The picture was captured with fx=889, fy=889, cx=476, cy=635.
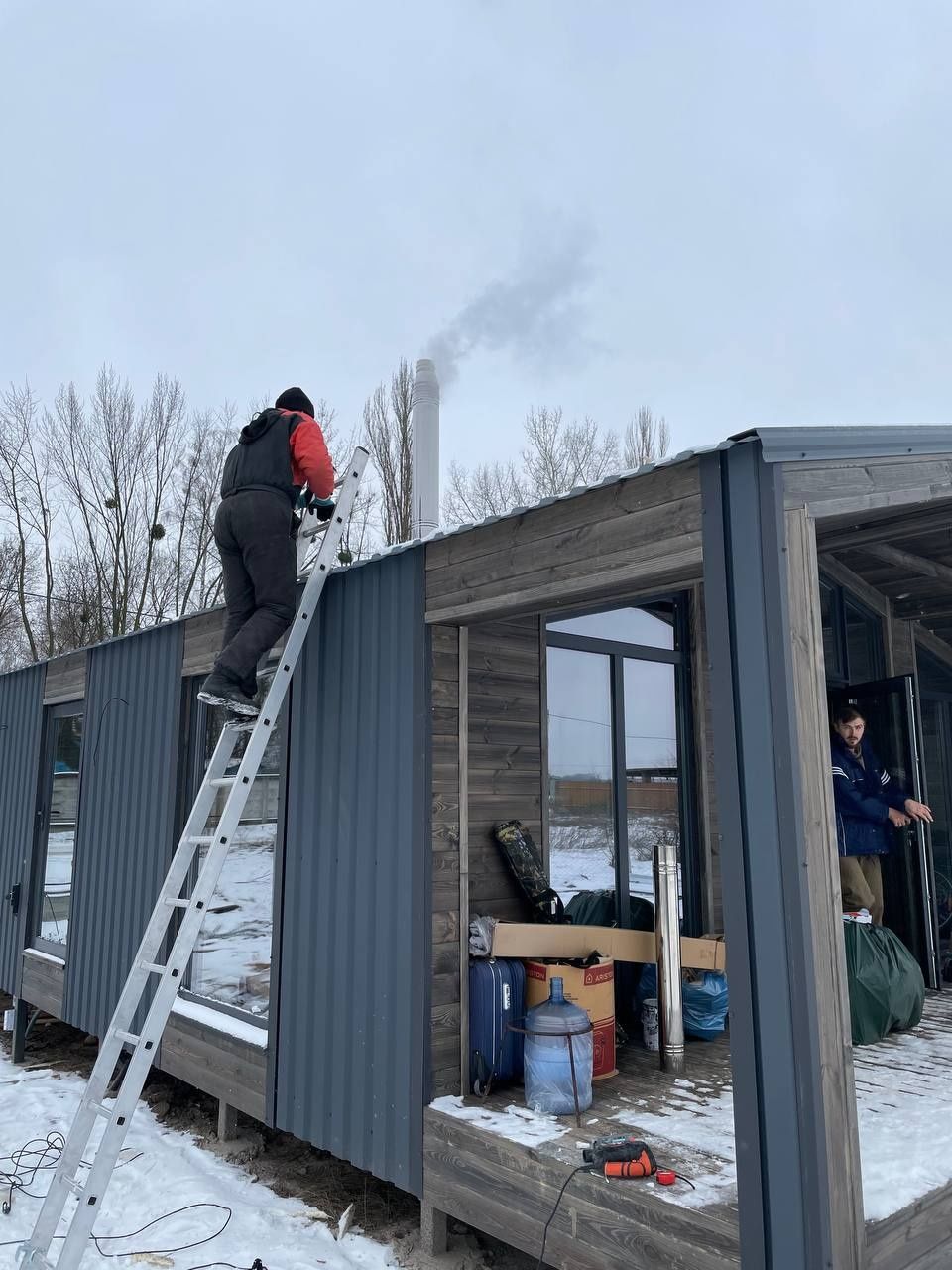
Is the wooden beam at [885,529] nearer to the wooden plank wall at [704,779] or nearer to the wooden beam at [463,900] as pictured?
the wooden plank wall at [704,779]

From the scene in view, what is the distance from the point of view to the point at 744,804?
2416 mm

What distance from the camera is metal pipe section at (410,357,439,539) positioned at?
4845 millimetres

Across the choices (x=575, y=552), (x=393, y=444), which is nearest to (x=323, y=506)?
(x=575, y=552)

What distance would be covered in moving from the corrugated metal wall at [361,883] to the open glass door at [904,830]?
10.3 ft

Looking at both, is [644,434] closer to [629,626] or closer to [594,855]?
[629,626]

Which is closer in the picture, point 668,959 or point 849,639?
point 668,959

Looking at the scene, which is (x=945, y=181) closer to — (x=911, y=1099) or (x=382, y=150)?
(x=382, y=150)

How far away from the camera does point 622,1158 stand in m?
2.77

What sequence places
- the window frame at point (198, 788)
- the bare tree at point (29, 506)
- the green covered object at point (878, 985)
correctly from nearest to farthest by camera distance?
the window frame at point (198, 788), the green covered object at point (878, 985), the bare tree at point (29, 506)

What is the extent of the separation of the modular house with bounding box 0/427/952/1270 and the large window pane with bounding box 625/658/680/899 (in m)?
0.02

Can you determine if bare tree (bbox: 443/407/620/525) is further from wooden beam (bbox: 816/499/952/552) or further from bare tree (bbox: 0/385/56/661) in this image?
wooden beam (bbox: 816/499/952/552)

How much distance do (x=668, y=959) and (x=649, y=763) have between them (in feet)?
4.47

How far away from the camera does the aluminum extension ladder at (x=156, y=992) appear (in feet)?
8.47

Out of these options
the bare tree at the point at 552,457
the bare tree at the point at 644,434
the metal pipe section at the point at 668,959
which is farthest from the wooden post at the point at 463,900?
the bare tree at the point at 644,434
